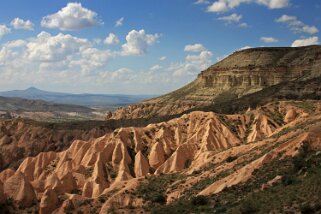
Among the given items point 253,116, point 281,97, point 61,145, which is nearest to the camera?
point 253,116

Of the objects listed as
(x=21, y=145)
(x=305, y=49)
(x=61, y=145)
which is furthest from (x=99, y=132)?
(x=305, y=49)

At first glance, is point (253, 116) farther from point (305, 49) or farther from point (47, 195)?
point (305, 49)

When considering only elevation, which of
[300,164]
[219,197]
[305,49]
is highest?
[305,49]

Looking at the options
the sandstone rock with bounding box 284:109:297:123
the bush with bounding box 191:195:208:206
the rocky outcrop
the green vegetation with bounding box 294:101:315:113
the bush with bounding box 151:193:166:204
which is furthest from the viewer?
the rocky outcrop

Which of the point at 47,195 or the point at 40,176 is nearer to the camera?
the point at 47,195

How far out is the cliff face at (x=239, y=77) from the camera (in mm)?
135125

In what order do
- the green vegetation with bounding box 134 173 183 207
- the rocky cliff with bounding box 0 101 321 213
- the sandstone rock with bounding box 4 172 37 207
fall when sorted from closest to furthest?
the green vegetation with bounding box 134 173 183 207 → the rocky cliff with bounding box 0 101 321 213 → the sandstone rock with bounding box 4 172 37 207

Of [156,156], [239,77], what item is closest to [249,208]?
[156,156]

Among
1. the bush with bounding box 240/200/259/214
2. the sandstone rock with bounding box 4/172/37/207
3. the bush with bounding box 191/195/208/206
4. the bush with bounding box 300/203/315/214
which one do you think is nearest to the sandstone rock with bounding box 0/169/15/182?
the sandstone rock with bounding box 4/172/37/207

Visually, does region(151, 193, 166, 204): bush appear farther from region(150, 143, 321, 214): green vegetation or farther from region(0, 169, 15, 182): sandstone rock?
region(0, 169, 15, 182): sandstone rock

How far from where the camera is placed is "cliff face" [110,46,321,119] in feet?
443

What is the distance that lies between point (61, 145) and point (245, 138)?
39.2 m

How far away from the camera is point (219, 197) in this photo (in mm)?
35750

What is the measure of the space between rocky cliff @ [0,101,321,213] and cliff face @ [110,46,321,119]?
52.6 m
